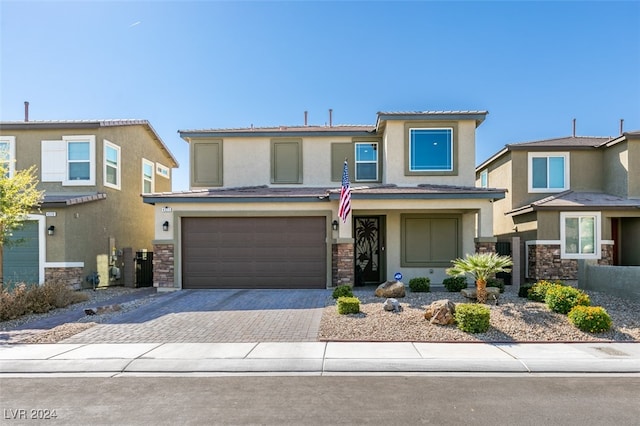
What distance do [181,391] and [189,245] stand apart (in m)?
9.08

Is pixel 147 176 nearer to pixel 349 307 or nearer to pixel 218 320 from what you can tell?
pixel 218 320

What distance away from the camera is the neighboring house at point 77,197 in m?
14.0

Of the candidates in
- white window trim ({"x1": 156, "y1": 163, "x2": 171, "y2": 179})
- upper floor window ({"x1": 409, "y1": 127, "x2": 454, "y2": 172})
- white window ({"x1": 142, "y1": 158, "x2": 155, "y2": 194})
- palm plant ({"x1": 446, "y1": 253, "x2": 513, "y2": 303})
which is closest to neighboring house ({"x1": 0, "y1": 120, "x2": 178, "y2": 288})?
white window ({"x1": 142, "y1": 158, "x2": 155, "y2": 194})

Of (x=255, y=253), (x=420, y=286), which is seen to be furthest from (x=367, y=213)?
(x=255, y=253)

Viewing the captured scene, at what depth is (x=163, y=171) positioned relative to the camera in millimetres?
21562

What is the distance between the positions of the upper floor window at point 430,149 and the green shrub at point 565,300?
6.64 metres

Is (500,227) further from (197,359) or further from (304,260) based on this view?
(197,359)

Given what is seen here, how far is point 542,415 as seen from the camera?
4.73 m

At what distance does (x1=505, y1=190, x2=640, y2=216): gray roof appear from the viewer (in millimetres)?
14781

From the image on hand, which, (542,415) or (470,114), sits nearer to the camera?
(542,415)

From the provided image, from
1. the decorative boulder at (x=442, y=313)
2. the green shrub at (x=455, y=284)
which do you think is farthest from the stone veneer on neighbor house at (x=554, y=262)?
the decorative boulder at (x=442, y=313)

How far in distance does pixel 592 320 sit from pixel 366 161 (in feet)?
32.1

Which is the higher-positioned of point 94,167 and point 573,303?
point 94,167

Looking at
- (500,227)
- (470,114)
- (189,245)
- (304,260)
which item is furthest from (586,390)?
(500,227)
